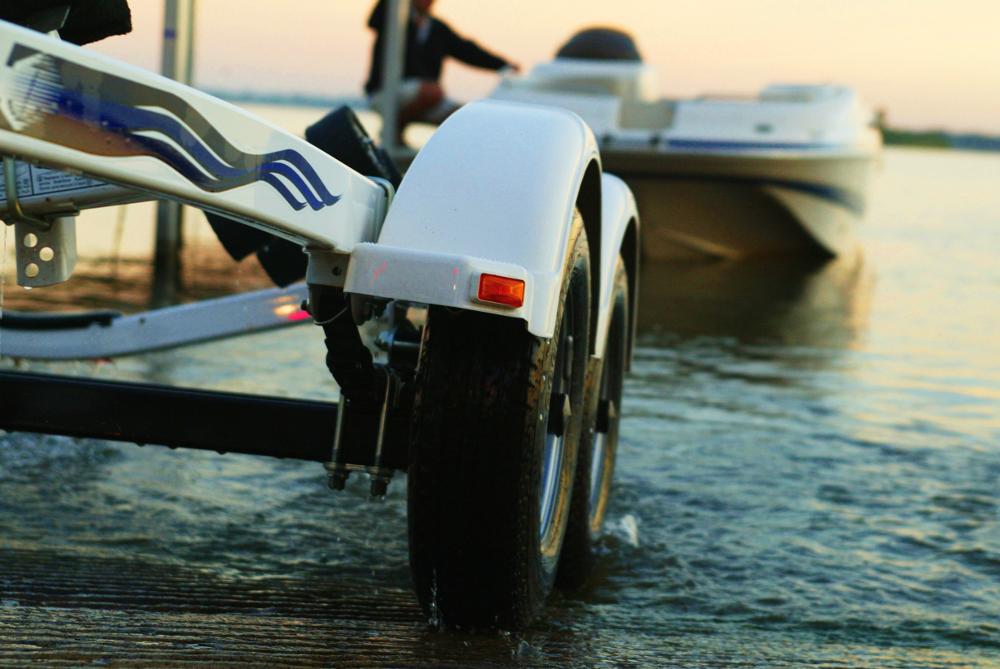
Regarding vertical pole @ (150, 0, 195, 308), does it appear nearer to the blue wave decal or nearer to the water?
the water

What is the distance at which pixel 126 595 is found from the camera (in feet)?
8.23

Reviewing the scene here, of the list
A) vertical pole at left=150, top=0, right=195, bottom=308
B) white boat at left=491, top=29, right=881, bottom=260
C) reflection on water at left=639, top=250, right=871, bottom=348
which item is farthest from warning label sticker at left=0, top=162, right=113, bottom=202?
white boat at left=491, top=29, right=881, bottom=260

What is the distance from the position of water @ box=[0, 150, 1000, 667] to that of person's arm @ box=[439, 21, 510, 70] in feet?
21.0

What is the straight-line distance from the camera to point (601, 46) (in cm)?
1570

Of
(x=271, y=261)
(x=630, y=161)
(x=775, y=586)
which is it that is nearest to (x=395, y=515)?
(x=271, y=261)

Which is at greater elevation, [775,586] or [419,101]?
[419,101]

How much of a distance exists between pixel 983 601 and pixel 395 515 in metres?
1.72

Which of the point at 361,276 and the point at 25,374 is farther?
the point at 25,374

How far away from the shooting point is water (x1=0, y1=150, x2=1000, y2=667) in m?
2.34

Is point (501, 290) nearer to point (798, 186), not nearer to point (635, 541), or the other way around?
point (635, 541)

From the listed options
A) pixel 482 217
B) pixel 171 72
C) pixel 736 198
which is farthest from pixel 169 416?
pixel 736 198

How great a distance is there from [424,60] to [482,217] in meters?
11.4

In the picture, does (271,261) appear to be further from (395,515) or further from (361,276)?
(361,276)

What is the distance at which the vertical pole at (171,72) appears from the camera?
9.07 metres
